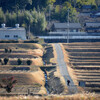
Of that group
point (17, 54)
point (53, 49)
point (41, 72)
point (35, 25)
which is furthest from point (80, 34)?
point (41, 72)

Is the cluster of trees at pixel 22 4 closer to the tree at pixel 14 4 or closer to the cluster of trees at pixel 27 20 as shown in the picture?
the tree at pixel 14 4

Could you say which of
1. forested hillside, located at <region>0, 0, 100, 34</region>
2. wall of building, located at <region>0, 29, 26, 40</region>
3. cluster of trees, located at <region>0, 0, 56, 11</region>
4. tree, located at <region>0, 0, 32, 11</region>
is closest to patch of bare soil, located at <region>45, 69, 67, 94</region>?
wall of building, located at <region>0, 29, 26, 40</region>

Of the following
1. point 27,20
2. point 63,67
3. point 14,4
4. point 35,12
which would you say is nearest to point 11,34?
point 27,20

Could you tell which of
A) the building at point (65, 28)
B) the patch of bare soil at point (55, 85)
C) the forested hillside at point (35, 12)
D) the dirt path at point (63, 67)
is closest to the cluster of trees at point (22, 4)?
the forested hillside at point (35, 12)

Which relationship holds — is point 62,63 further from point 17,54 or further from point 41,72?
point 17,54

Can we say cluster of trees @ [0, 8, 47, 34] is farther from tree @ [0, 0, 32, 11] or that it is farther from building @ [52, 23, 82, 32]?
tree @ [0, 0, 32, 11]

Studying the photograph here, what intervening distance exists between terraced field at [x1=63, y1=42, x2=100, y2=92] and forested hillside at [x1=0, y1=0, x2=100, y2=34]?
12230 mm

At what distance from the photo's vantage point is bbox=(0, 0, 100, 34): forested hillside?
170 ft

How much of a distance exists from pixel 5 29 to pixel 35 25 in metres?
7.94

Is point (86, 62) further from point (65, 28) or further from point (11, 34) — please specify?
point (65, 28)

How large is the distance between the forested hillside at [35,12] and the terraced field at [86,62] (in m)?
12.2

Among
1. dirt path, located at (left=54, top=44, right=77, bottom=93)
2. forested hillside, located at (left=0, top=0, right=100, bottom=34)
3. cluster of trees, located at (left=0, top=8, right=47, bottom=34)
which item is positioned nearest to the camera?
dirt path, located at (left=54, top=44, right=77, bottom=93)

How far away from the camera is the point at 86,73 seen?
27.7 metres

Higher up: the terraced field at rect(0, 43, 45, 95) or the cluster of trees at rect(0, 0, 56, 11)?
the cluster of trees at rect(0, 0, 56, 11)
